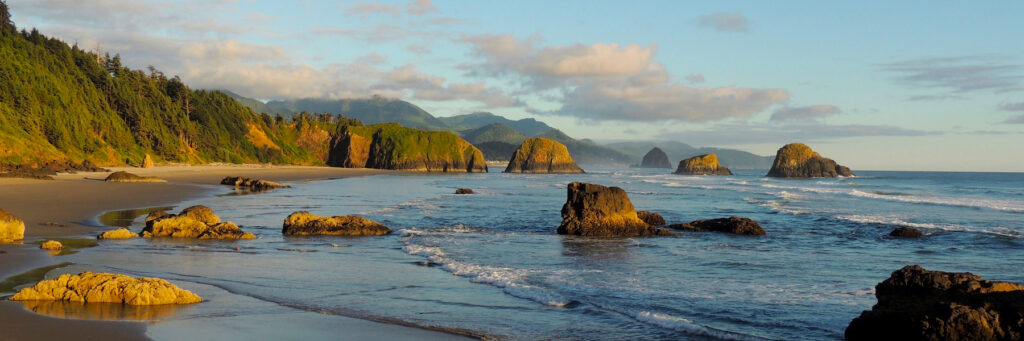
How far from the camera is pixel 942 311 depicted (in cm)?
725

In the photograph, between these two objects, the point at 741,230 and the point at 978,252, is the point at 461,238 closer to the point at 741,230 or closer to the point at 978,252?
the point at 741,230

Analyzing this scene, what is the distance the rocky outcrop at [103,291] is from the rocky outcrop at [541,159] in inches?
6595

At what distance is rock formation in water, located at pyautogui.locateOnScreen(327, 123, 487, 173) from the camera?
17312 centimetres

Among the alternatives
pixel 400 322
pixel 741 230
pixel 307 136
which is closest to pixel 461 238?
pixel 741 230

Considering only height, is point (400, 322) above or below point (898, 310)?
below

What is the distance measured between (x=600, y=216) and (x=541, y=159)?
6183 inches

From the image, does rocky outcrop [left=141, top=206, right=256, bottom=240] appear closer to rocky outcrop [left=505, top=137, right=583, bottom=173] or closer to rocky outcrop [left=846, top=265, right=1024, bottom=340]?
rocky outcrop [left=846, top=265, right=1024, bottom=340]

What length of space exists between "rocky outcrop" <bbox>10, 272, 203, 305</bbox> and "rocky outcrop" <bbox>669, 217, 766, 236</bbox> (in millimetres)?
18817

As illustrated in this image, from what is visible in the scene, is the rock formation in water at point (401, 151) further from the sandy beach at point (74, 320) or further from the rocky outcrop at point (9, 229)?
the rocky outcrop at point (9, 229)

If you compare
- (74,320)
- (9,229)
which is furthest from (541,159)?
(74,320)

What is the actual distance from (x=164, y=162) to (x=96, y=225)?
7414cm

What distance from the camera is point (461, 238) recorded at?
21.2 m

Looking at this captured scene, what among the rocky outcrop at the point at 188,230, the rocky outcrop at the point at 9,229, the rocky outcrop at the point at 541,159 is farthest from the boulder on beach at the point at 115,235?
the rocky outcrop at the point at 541,159

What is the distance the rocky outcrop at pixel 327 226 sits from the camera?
67.3ft
